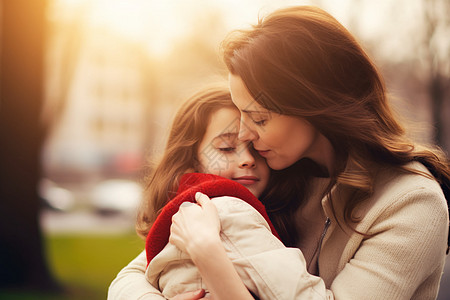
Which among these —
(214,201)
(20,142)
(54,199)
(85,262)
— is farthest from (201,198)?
(54,199)

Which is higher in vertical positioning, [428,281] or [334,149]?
[334,149]

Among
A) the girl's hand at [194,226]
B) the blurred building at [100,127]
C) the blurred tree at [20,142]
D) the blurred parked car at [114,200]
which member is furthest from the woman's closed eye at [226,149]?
the blurred building at [100,127]

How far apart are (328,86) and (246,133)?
0.45 metres

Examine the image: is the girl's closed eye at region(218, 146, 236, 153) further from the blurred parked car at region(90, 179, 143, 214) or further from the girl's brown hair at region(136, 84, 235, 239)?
the blurred parked car at region(90, 179, 143, 214)

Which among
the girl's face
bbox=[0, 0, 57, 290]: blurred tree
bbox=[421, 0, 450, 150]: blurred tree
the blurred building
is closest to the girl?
the girl's face

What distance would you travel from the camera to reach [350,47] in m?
2.33

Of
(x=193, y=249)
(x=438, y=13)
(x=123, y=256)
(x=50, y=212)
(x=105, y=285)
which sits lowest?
(x=50, y=212)

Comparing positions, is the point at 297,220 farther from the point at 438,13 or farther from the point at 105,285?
the point at 438,13

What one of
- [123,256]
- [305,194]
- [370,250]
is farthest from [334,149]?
[123,256]

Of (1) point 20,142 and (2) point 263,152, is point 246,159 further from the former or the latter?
(1) point 20,142

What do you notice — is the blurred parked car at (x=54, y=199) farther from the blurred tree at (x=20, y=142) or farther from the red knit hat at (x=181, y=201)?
the red knit hat at (x=181, y=201)

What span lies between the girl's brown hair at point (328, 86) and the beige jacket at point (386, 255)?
11 centimetres

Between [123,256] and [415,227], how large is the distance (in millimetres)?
9029

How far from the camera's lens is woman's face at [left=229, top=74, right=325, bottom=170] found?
235 centimetres
